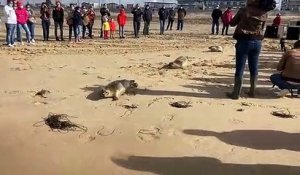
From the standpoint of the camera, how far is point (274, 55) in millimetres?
13992

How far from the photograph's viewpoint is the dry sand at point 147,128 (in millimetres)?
4789

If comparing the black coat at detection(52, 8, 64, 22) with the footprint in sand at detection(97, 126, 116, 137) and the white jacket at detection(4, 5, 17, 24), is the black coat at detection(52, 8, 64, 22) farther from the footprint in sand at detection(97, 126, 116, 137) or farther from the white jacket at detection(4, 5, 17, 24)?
Result: the footprint in sand at detection(97, 126, 116, 137)

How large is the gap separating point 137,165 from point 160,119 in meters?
1.48

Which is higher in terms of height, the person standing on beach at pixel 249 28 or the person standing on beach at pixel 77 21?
the person standing on beach at pixel 249 28

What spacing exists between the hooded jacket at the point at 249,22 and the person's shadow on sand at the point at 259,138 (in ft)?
6.32

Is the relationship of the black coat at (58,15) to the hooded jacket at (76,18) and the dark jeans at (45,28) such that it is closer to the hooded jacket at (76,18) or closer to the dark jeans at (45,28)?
the dark jeans at (45,28)

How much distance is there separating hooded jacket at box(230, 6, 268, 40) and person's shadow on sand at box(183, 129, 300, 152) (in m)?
1.93

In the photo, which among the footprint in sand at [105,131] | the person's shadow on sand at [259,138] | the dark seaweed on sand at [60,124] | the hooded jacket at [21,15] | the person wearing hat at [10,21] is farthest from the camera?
the hooded jacket at [21,15]

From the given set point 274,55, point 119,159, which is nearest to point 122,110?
point 119,159

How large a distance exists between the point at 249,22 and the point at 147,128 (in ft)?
8.16

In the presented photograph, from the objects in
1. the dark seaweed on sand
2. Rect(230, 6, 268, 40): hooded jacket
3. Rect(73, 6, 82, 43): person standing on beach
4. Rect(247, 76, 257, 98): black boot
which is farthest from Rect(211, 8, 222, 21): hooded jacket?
the dark seaweed on sand

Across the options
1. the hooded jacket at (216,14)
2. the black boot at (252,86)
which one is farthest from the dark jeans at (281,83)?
the hooded jacket at (216,14)

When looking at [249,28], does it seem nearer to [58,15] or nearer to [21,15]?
[21,15]

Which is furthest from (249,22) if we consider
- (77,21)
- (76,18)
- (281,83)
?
(76,18)
